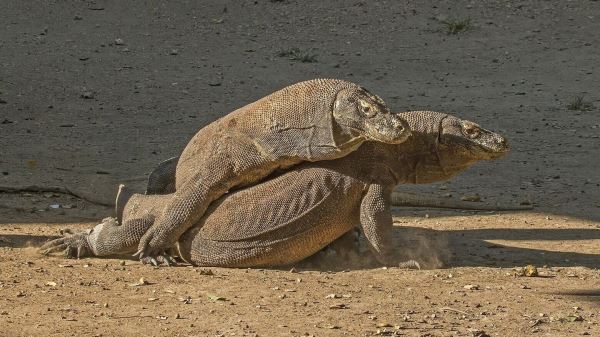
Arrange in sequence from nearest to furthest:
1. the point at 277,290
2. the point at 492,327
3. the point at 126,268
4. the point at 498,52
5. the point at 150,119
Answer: the point at 492,327 < the point at 277,290 < the point at 126,268 < the point at 150,119 < the point at 498,52

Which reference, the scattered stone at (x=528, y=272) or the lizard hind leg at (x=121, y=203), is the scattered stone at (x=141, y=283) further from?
the scattered stone at (x=528, y=272)

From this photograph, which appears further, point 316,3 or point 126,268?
point 316,3

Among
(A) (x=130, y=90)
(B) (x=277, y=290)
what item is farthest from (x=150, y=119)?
(B) (x=277, y=290)

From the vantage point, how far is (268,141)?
8.27 m

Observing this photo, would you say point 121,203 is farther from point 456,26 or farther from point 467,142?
point 456,26

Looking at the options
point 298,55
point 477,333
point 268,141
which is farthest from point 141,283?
point 298,55

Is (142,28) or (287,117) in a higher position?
(287,117)

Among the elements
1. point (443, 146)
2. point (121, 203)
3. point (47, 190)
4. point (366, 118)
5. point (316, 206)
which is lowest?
point (47, 190)

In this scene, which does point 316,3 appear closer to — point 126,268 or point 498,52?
point 498,52

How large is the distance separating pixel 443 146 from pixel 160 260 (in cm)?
206

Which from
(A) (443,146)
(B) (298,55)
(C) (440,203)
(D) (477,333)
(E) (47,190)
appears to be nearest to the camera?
(D) (477,333)

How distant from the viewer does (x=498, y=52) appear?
17562 millimetres

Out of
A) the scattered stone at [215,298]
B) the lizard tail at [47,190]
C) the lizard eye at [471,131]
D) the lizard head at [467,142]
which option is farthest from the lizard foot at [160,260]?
the lizard tail at [47,190]

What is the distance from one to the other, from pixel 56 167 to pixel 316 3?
317 inches
